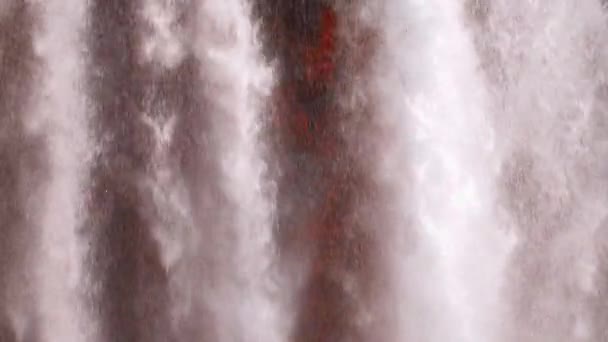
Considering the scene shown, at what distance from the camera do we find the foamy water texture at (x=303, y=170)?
0.72m

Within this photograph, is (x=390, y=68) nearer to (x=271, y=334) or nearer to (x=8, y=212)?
(x=271, y=334)

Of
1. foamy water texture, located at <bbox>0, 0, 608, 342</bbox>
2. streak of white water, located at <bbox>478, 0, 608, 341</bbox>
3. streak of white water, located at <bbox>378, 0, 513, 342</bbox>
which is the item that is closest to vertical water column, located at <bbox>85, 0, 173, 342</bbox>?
foamy water texture, located at <bbox>0, 0, 608, 342</bbox>

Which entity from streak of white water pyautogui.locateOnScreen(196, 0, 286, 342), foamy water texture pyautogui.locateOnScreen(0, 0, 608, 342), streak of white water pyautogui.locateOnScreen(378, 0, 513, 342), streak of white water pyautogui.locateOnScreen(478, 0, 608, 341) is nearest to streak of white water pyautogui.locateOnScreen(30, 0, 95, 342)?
foamy water texture pyautogui.locateOnScreen(0, 0, 608, 342)

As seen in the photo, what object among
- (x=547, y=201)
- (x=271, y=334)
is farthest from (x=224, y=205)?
(x=547, y=201)

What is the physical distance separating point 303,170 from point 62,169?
11.3 inches

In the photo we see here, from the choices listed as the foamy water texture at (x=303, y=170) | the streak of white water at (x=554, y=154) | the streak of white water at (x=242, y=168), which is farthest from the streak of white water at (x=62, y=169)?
the streak of white water at (x=554, y=154)

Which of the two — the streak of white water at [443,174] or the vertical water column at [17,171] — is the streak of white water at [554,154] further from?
the vertical water column at [17,171]

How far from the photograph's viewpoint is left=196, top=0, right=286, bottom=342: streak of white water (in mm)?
732

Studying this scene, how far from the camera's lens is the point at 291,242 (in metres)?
0.74

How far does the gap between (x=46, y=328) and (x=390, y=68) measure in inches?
19.8

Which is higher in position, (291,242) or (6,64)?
(6,64)

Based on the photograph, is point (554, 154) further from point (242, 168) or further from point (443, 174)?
point (242, 168)

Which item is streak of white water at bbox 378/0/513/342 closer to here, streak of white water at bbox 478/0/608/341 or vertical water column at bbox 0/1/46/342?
streak of white water at bbox 478/0/608/341

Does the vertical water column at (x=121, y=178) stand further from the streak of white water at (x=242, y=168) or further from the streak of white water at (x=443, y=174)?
the streak of white water at (x=443, y=174)
